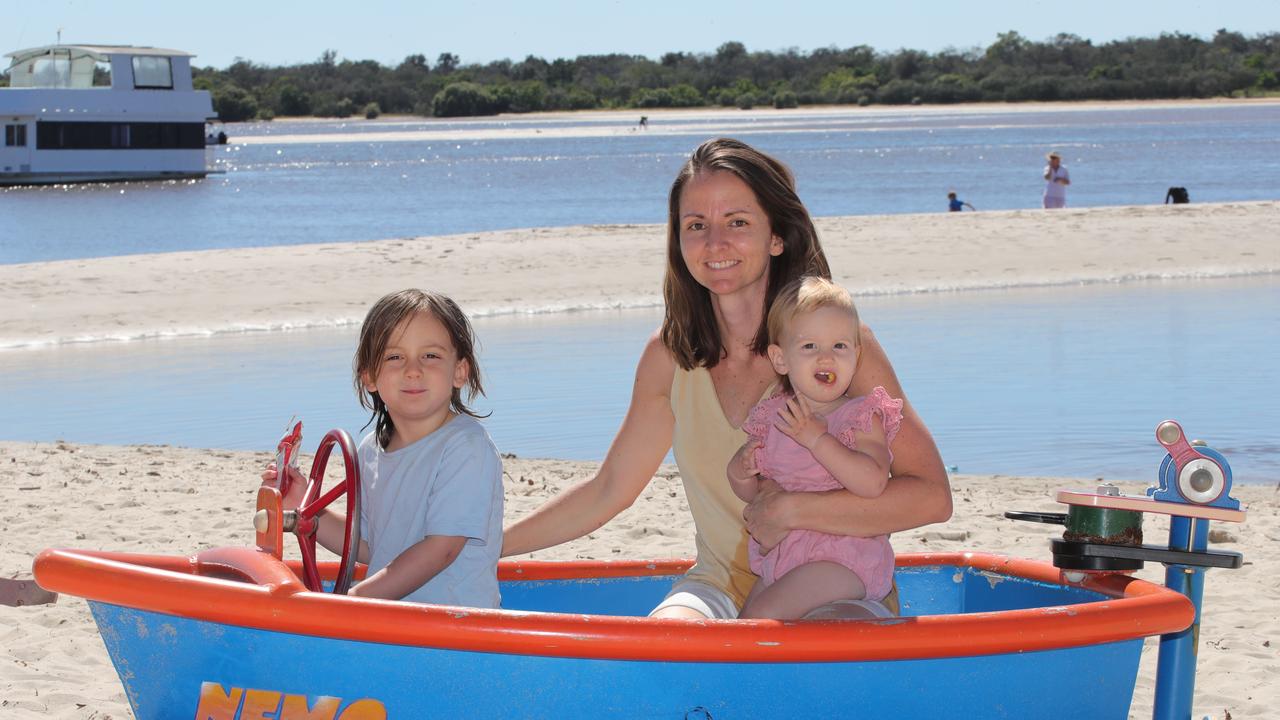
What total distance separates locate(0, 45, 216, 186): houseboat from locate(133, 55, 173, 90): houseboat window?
3 cm

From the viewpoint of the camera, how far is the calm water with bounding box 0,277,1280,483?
328 inches

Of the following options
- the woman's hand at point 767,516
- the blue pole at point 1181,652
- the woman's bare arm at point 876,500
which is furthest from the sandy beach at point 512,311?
the woman's hand at point 767,516

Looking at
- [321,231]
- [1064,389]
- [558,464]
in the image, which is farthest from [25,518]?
[321,231]

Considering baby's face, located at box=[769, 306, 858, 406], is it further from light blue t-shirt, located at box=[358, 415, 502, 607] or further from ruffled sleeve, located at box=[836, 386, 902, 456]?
light blue t-shirt, located at box=[358, 415, 502, 607]

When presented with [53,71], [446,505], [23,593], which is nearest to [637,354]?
[446,505]

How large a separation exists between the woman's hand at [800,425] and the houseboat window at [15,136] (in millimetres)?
42080

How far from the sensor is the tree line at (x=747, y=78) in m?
108

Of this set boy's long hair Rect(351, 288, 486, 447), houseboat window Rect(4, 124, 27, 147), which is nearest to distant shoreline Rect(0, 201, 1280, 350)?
boy's long hair Rect(351, 288, 486, 447)

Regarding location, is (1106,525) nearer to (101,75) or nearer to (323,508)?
(323,508)

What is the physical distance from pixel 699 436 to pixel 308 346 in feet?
32.6

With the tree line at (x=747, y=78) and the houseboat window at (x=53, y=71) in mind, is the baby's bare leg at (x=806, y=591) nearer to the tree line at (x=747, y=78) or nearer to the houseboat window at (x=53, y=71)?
the houseboat window at (x=53, y=71)

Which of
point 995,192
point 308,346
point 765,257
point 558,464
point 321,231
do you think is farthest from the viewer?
point 995,192

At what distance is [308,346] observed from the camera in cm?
1293

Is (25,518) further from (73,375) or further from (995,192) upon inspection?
(995,192)
